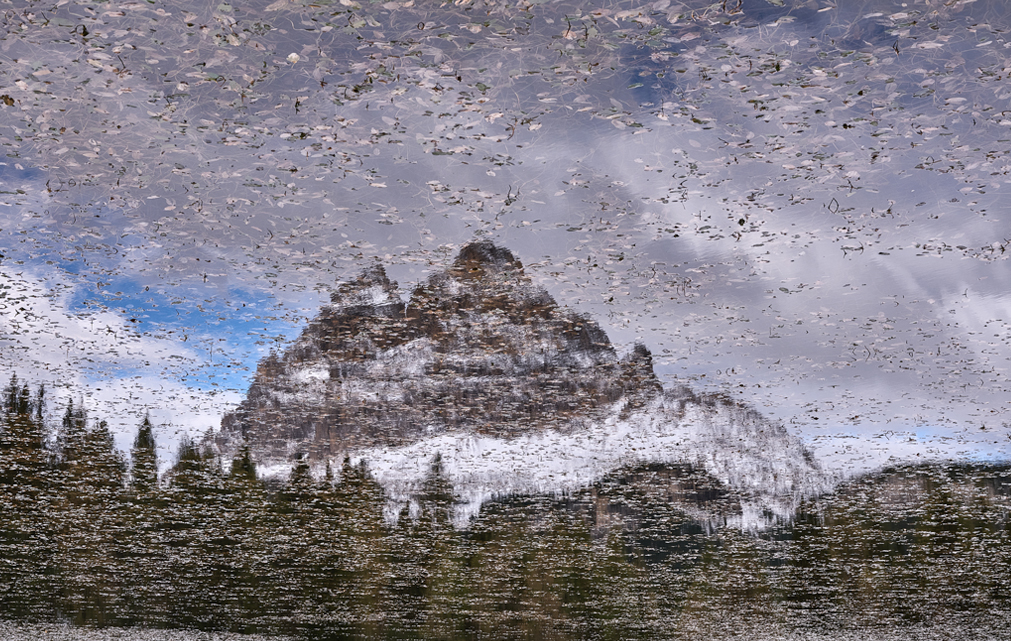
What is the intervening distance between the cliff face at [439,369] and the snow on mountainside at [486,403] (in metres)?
0.03

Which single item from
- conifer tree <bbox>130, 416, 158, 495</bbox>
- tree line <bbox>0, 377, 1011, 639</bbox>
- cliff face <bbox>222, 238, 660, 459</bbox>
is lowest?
tree line <bbox>0, 377, 1011, 639</bbox>

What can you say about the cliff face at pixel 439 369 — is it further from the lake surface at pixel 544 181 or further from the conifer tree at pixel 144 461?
the conifer tree at pixel 144 461

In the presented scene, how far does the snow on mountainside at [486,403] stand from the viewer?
9617 millimetres

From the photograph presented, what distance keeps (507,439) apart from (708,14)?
1044 centimetres

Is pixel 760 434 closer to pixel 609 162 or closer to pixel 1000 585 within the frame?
pixel 609 162

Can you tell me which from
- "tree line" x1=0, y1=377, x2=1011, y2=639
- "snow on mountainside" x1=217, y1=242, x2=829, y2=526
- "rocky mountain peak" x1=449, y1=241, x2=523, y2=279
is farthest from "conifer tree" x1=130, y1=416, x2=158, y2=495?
"rocky mountain peak" x1=449, y1=241, x2=523, y2=279

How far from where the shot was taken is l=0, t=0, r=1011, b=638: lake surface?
541 centimetres

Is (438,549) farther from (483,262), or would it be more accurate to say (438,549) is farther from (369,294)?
(483,262)

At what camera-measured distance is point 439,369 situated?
452 inches

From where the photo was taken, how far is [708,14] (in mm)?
5184

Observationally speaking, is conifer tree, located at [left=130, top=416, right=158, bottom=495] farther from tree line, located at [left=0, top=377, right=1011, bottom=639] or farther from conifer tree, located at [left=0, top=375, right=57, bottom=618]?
conifer tree, located at [left=0, top=375, right=57, bottom=618]

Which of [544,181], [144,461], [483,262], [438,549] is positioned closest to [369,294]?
[483,262]

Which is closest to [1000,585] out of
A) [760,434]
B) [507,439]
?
[760,434]

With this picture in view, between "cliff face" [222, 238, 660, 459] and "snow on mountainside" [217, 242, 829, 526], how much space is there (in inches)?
1.2
